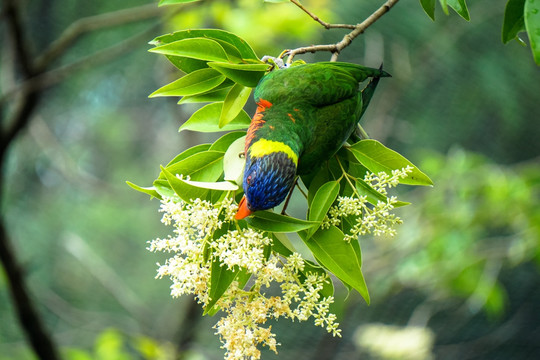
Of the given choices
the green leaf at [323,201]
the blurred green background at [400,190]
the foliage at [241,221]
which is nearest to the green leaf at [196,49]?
the foliage at [241,221]

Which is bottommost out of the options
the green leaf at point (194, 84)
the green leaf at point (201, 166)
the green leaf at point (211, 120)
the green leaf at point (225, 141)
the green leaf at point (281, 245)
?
the green leaf at point (281, 245)

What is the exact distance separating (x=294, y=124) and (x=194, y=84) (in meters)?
0.14

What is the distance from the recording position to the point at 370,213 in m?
0.68

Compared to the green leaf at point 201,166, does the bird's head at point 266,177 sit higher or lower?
higher

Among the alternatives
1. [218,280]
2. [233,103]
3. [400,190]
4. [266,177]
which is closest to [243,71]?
[233,103]

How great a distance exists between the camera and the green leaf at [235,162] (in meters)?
0.67

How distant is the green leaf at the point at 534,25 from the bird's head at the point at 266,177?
294 millimetres

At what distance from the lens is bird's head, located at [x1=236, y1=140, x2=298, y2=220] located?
63 cm

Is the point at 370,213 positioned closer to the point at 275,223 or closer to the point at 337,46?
the point at 275,223

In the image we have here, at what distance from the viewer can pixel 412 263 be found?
91.0 inches

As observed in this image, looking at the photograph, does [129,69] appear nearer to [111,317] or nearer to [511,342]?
[111,317]

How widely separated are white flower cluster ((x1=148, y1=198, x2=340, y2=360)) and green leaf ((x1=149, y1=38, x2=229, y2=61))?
18 centimetres

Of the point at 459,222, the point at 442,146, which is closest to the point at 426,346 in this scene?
the point at 459,222

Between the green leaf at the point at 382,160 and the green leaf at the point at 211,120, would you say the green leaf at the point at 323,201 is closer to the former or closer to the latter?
the green leaf at the point at 382,160
